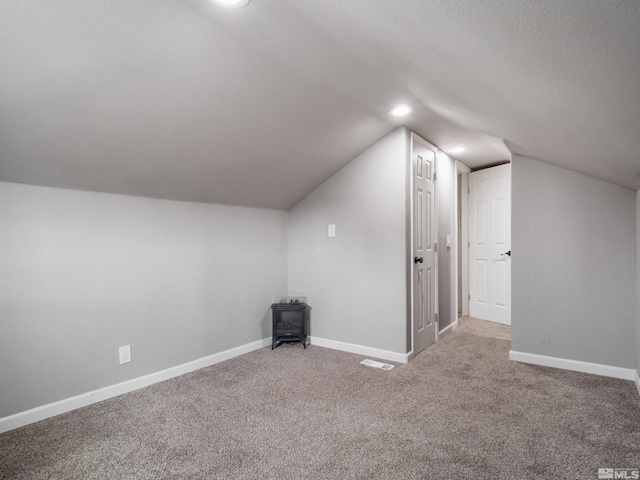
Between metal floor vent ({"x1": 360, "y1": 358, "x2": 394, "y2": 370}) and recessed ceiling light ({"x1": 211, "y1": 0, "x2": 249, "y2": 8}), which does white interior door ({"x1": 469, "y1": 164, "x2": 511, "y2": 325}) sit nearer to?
metal floor vent ({"x1": 360, "y1": 358, "x2": 394, "y2": 370})

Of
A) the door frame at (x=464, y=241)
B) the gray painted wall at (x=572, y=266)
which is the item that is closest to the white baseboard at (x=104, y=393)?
the gray painted wall at (x=572, y=266)

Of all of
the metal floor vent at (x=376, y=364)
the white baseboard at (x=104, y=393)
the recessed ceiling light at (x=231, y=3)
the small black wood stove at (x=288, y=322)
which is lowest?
the metal floor vent at (x=376, y=364)

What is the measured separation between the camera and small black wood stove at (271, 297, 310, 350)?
3.46m

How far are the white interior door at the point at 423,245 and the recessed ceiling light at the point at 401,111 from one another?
51 centimetres

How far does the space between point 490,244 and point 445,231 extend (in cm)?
93

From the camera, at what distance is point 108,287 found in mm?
2408

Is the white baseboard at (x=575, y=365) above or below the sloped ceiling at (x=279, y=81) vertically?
below

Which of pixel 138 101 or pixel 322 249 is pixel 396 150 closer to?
pixel 322 249

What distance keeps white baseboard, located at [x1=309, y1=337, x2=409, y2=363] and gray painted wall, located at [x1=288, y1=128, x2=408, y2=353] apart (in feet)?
0.12

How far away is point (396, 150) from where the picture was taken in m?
3.17

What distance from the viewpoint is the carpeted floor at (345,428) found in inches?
65.2

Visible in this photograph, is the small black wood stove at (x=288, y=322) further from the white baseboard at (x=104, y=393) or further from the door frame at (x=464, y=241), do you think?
the door frame at (x=464, y=241)

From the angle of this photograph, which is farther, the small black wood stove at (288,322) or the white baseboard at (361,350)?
the small black wood stove at (288,322)

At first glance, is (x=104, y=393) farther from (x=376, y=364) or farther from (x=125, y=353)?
(x=376, y=364)
